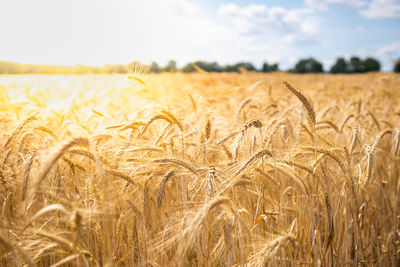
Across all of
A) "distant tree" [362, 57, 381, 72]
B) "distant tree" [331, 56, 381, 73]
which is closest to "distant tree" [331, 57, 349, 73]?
"distant tree" [331, 56, 381, 73]

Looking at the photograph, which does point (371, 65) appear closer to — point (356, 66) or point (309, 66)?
point (356, 66)

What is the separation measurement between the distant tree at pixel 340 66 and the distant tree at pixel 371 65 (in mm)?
4528

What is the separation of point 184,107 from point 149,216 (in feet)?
7.84

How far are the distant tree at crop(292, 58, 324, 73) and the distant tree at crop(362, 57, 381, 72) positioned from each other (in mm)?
8688

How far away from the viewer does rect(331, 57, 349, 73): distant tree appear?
5081 cm

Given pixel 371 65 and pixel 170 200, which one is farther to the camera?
pixel 371 65

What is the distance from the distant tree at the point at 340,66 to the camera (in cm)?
5081

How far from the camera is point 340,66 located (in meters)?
50.9

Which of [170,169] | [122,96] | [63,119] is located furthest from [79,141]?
[122,96]

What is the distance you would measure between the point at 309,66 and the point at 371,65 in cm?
1178

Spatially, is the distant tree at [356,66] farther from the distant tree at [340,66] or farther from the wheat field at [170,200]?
the wheat field at [170,200]

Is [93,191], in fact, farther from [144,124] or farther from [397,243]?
[397,243]

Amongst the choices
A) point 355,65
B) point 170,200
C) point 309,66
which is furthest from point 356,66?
point 170,200

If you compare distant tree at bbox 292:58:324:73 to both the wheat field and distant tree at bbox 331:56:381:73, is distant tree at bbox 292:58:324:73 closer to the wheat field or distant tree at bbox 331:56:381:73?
distant tree at bbox 331:56:381:73
